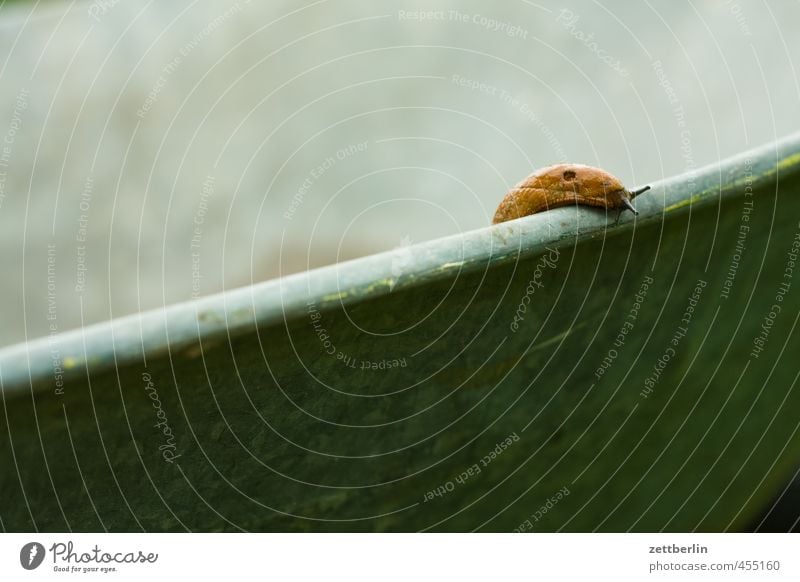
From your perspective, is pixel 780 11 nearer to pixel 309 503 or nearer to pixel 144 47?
pixel 309 503

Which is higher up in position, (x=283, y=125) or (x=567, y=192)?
(x=283, y=125)

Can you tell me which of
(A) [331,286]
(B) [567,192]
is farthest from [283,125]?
(A) [331,286]

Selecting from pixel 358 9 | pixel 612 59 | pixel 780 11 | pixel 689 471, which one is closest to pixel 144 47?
pixel 358 9
